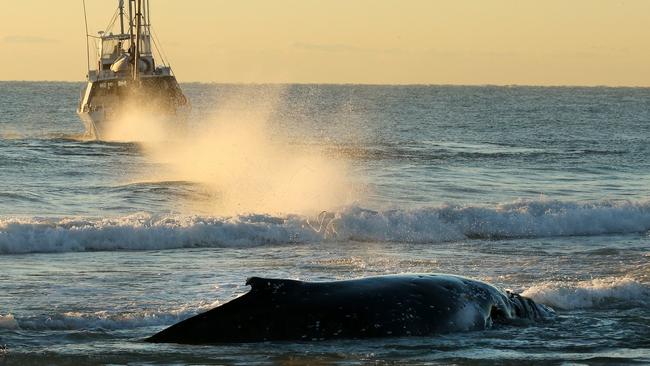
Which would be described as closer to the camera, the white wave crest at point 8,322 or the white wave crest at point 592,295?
the white wave crest at point 8,322

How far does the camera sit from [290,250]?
2097 centimetres

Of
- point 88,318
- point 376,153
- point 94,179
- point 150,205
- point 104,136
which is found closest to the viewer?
point 88,318

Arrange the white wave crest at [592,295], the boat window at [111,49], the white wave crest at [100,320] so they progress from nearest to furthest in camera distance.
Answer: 1. the white wave crest at [100,320]
2. the white wave crest at [592,295]
3. the boat window at [111,49]

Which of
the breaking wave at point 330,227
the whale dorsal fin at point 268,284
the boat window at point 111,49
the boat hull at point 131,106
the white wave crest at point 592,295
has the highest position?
the boat window at point 111,49

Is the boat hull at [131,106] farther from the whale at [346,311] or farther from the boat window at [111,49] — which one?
the whale at [346,311]

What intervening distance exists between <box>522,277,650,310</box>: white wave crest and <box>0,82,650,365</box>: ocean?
29mm

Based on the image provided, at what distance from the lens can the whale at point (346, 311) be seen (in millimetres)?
9797

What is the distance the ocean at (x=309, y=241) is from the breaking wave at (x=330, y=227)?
2.0 inches

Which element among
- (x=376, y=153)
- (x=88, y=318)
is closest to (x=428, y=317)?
(x=88, y=318)

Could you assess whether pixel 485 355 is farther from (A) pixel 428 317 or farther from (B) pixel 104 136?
(B) pixel 104 136

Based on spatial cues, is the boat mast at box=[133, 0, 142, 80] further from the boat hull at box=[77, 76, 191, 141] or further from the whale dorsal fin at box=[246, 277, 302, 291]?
the whale dorsal fin at box=[246, 277, 302, 291]

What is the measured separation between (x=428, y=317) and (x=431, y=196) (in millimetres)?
22025

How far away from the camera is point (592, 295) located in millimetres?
13656

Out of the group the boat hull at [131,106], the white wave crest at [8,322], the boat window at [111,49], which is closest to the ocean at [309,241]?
the white wave crest at [8,322]
